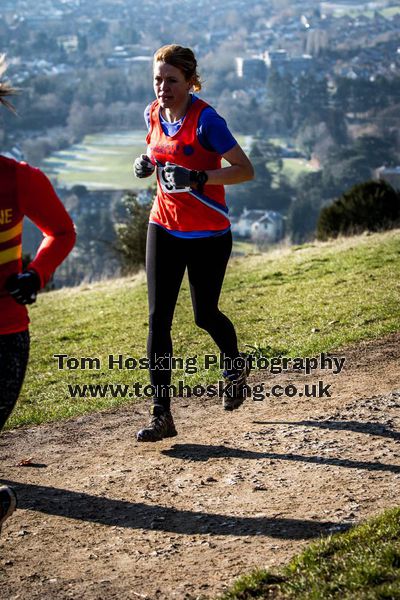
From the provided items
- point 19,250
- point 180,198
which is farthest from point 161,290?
point 19,250

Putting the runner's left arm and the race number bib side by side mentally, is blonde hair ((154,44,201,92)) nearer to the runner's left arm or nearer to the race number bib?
the race number bib

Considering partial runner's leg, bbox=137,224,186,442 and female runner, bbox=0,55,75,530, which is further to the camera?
partial runner's leg, bbox=137,224,186,442

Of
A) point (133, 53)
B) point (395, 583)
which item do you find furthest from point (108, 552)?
point (133, 53)

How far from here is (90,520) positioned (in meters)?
5.20

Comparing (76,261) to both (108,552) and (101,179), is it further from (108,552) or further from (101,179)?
(108,552)

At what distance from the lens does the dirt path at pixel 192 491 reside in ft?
14.8

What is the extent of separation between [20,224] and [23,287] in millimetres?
358

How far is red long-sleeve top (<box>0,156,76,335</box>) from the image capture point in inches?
159

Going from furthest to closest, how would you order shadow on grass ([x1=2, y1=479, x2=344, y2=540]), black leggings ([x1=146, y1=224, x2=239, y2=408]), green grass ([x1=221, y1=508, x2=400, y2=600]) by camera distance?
black leggings ([x1=146, y1=224, x2=239, y2=408]), shadow on grass ([x1=2, y1=479, x2=344, y2=540]), green grass ([x1=221, y1=508, x2=400, y2=600])

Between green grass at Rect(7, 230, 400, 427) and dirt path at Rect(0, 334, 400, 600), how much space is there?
133 cm

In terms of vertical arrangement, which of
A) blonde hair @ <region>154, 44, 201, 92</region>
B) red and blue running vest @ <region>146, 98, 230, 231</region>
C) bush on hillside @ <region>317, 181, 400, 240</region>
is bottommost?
bush on hillside @ <region>317, 181, 400, 240</region>

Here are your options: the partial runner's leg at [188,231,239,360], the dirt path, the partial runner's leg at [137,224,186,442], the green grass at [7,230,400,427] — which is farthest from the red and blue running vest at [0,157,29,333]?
the green grass at [7,230,400,427]

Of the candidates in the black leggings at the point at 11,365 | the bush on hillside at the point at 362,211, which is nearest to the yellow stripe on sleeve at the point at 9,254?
the black leggings at the point at 11,365

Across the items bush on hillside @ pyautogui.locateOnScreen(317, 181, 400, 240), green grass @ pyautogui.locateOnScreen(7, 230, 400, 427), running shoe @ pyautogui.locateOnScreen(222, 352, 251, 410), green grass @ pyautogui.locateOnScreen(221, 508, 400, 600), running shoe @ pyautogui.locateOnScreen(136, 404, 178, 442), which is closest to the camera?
green grass @ pyautogui.locateOnScreen(221, 508, 400, 600)
